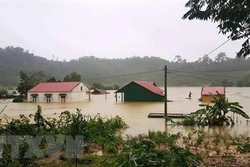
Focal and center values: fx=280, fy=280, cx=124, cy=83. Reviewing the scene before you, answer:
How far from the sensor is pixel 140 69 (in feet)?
139

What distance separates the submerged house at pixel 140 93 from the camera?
3016 centimetres

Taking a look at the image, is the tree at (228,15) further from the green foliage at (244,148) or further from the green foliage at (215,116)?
the green foliage at (215,116)

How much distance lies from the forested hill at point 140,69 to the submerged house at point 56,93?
5.32m

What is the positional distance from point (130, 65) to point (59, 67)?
14.5 meters

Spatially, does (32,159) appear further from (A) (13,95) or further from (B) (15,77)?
(B) (15,77)

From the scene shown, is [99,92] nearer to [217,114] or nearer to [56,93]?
[56,93]

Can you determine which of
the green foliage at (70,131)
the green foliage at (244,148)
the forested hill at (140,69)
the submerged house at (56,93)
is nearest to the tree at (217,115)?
the green foliage at (244,148)

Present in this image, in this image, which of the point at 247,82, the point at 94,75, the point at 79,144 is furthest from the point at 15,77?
the point at 79,144

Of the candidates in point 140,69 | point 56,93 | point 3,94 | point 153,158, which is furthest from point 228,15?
point 140,69

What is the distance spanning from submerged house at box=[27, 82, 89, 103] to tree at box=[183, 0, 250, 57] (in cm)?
2568

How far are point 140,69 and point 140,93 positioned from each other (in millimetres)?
12215

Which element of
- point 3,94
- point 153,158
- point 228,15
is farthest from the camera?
point 3,94

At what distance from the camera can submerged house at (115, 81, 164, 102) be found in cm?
3016

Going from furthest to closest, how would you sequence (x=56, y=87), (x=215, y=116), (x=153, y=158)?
1. (x=56, y=87)
2. (x=215, y=116)
3. (x=153, y=158)
